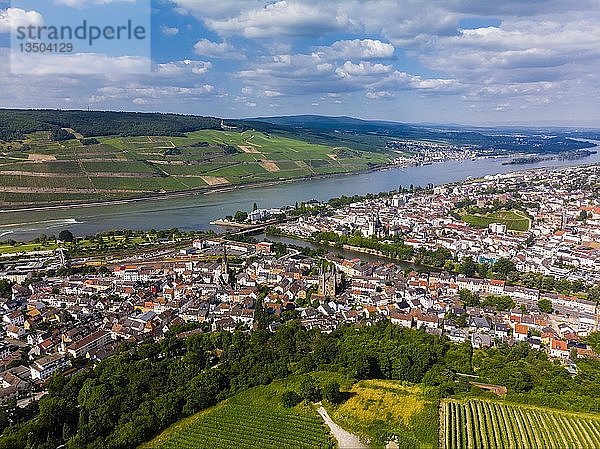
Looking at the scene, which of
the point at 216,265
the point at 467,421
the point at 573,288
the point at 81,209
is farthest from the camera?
the point at 81,209

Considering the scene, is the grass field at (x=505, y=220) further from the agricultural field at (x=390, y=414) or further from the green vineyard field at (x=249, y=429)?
the green vineyard field at (x=249, y=429)

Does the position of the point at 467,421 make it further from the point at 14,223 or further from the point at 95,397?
the point at 14,223

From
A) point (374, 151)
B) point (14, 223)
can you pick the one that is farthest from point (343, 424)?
point (374, 151)

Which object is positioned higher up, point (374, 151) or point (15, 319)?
point (374, 151)

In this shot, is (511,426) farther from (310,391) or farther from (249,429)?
(249,429)

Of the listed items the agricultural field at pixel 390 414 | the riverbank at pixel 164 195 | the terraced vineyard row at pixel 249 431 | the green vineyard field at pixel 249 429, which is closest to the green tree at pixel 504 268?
the agricultural field at pixel 390 414

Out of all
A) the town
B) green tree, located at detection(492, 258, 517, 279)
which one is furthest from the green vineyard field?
green tree, located at detection(492, 258, 517, 279)
